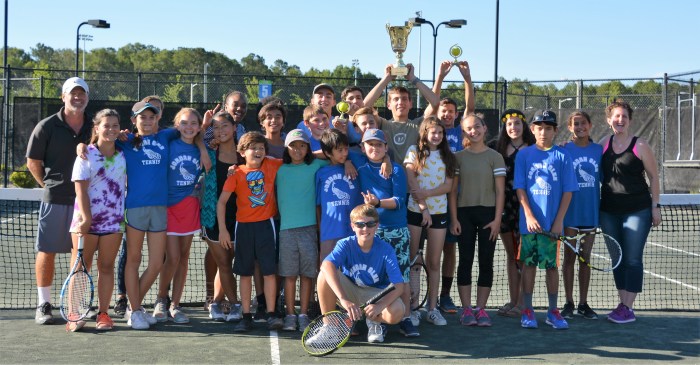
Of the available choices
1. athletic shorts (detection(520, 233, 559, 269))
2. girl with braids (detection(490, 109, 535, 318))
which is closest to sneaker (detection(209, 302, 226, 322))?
girl with braids (detection(490, 109, 535, 318))

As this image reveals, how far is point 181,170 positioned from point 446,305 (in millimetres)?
2350

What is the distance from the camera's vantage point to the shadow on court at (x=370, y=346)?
4.74 metres

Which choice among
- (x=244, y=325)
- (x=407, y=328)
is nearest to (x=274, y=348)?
(x=244, y=325)

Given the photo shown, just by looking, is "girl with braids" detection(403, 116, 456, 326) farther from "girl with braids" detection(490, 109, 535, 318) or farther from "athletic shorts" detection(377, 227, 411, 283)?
"girl with braids" detection(490, 109, 535, 318)

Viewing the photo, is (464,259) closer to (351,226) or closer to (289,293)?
(351,226)

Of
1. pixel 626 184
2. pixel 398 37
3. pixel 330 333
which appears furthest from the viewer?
pixel 398 37

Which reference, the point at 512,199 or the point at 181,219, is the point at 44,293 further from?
the point at 512,199

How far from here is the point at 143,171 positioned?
537cm

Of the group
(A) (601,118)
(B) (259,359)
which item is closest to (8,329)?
(B) (259,359)

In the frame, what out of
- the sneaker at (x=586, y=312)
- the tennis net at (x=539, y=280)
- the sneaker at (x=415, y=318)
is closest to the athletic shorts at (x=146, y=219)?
the tennis net at (x=539, y=280)

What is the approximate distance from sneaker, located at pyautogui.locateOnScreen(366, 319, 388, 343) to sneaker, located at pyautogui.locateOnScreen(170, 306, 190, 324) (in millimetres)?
1400

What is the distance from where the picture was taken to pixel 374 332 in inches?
203

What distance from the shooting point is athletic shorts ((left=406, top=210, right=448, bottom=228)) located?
5.62 meters

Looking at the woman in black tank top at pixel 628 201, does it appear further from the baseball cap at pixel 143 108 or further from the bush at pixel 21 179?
the bush at pixel 21 179
